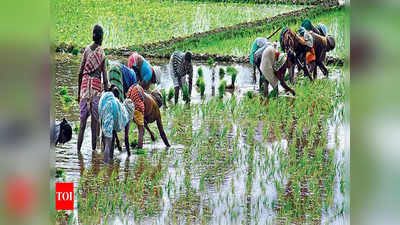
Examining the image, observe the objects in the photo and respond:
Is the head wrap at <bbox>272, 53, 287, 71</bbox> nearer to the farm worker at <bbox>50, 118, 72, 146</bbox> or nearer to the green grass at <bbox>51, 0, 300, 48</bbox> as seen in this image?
the green grass at <bbox>51, 0, 300, 48</bbox>

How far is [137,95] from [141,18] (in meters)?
0.53

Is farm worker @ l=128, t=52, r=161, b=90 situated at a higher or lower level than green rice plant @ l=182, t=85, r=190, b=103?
higher

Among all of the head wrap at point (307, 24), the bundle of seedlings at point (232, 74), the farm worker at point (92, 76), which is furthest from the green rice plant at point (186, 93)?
the head wrap at point (307, 24)

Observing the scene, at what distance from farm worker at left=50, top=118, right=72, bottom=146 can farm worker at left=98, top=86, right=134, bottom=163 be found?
243mm

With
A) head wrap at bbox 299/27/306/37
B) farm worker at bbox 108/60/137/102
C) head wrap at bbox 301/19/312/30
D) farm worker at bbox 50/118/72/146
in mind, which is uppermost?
head wrap at bbox 301/19/312/30

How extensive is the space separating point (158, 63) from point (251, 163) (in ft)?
3.12

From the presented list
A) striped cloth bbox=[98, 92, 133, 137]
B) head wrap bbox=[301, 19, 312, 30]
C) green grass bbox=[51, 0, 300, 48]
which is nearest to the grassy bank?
striped cloth bbox=[98, 92, 133, 137]

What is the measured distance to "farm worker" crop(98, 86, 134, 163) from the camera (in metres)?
4.62

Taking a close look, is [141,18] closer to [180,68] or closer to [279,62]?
[180,68]

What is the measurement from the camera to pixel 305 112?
481cm

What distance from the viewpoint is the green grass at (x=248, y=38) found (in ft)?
15.5
